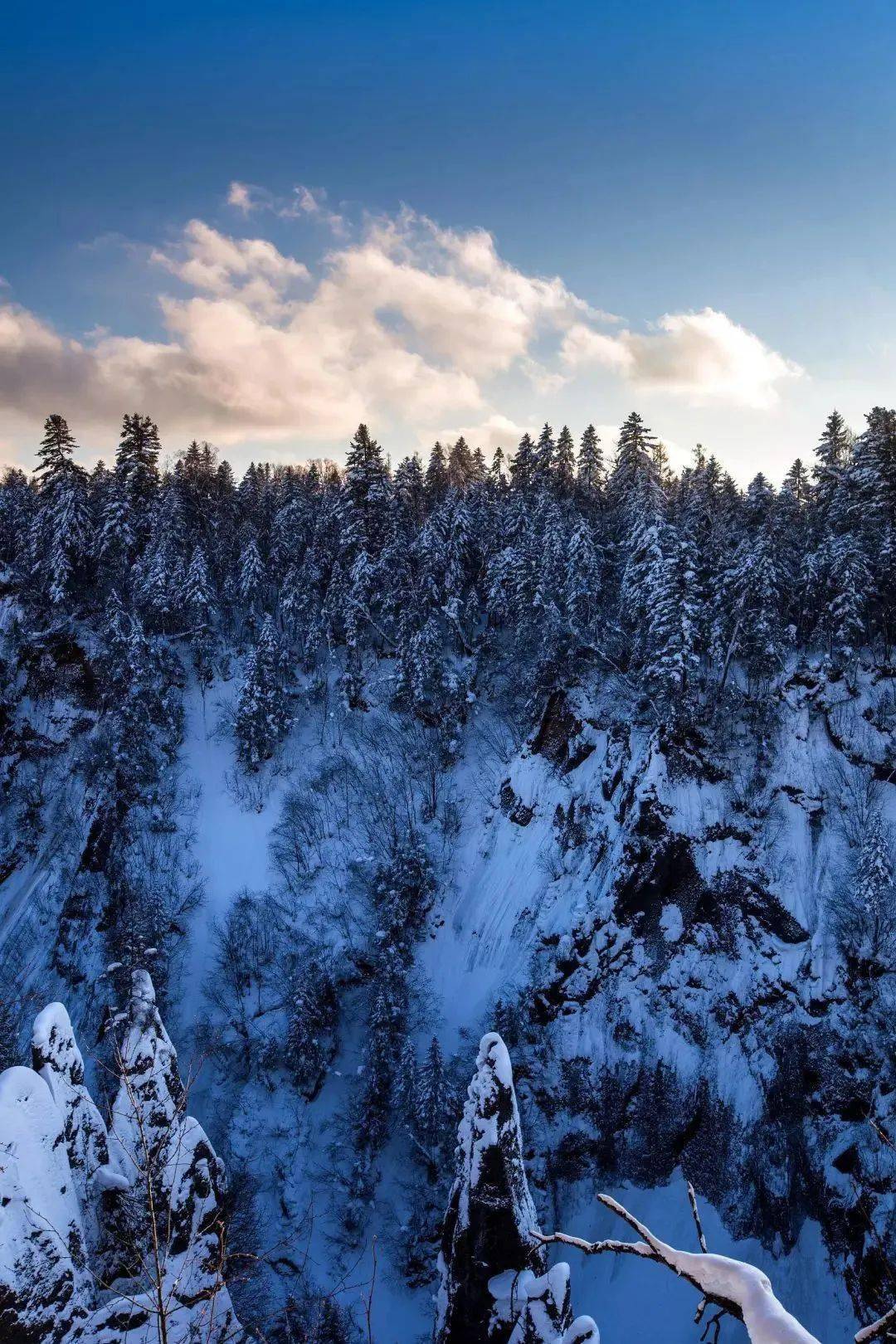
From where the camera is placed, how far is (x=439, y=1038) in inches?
1278

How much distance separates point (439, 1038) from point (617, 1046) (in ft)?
→ 28.7

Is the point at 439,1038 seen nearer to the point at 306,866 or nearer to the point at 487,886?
the point at 487,886

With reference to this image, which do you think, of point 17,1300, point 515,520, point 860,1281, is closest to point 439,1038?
point 860,1281

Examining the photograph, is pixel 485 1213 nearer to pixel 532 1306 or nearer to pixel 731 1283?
pixel 532 1306

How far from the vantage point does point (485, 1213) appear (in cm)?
1442

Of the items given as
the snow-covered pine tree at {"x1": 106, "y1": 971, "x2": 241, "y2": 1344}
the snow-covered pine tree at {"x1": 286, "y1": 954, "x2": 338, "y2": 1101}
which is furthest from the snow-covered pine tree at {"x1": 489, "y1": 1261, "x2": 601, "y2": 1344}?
the snow-covered pine tree at {"x1": 286, "y1": 954, "x2": 338, "y2": 1101}

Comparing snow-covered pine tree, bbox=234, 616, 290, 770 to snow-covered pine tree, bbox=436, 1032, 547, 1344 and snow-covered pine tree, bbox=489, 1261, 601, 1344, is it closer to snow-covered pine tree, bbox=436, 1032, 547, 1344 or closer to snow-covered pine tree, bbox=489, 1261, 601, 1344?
snow-covered pine tree, bbox=436, 1032, 547, 1344

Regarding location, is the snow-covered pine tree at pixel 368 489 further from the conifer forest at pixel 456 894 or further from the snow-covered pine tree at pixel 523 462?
the snow-covered pine tree at pixel 523 462

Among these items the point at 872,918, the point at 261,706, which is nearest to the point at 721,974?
the point at 872,918

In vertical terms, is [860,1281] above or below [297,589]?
below

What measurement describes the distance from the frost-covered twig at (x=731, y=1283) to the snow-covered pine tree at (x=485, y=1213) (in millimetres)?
12305

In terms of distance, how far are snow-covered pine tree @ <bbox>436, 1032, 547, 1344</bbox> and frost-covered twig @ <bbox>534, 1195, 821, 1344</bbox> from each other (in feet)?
40.4

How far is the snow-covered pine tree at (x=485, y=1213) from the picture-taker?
14.2 m

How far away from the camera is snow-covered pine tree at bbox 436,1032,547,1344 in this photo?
14.2 meters
